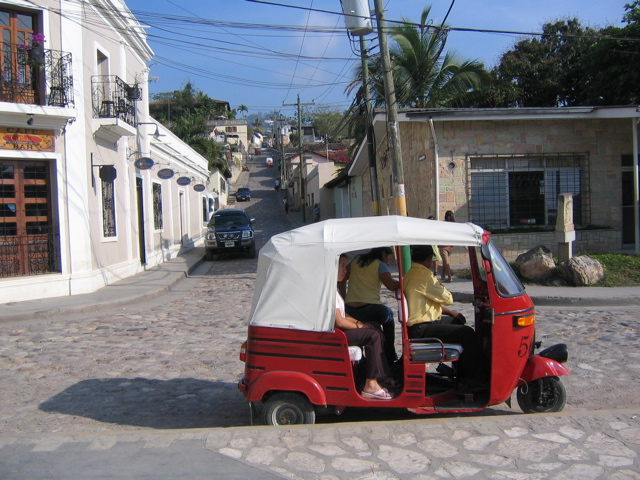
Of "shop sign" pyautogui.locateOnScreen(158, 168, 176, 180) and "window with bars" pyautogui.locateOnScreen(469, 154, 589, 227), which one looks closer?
"window with bars" pyautogui.locateOnScreen(469, 154, 589, 227)

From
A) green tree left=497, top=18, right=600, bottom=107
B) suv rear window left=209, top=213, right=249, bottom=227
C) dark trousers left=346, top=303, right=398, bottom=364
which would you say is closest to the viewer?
dark trousers left=346, top=303, right=398, bottom=364

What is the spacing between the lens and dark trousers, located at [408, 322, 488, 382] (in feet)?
16.7

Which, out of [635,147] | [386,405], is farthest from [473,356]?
[635,147]

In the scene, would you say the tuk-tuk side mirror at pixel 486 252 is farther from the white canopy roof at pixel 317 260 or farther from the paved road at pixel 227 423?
the paved road at pixel 227 423

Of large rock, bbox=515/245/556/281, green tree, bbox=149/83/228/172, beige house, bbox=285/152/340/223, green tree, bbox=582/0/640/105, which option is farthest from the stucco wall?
green tree, bbox=149/83/228/172

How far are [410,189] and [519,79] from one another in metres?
15.2

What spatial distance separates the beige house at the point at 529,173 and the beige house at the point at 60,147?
7646 mm

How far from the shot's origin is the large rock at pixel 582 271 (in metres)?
12.6

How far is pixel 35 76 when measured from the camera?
13.1 meters

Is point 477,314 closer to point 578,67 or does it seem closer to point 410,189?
point 410,189

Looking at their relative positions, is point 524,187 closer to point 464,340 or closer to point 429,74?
point 429,74

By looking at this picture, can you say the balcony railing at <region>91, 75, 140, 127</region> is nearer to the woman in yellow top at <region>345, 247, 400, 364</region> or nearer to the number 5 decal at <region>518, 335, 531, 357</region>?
the woman in yellow top at <region>345, 247, 400, 364</region>

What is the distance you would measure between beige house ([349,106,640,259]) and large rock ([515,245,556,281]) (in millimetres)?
2700

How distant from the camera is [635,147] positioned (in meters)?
15.4
